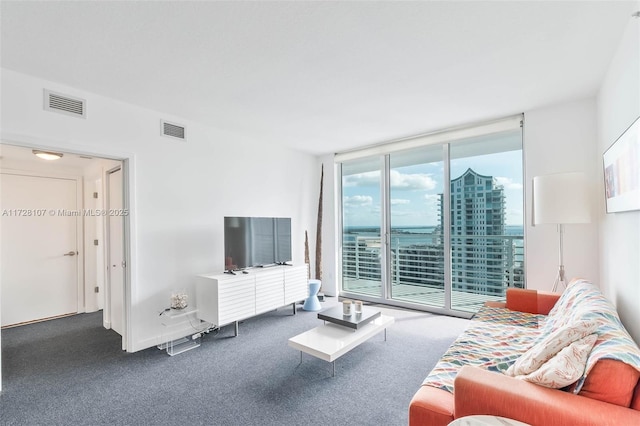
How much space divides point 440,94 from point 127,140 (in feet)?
10.1

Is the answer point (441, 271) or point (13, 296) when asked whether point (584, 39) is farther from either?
point (13, 296)

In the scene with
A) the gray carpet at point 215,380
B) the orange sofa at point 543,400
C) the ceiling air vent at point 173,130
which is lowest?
the gray carpet at point 215,380

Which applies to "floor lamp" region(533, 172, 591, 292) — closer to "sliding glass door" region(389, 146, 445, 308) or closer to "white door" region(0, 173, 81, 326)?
"sliding glass door" region(389, 146, 445, 308)

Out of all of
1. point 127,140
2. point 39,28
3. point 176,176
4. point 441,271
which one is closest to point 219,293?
point 176,176

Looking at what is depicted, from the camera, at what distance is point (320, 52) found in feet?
6.93

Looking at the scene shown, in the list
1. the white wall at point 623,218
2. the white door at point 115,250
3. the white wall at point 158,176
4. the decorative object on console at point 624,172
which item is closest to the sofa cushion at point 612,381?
the white wall at point 623,218

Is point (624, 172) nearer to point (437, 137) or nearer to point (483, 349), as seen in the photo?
point (483, 349)

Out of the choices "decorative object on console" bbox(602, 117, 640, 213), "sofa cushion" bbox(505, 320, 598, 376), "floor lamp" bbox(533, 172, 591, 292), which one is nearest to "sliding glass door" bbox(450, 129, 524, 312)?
"floor lamp" bbox(533, 172, 591, 292)

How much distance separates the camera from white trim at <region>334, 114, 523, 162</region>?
11.4 ft

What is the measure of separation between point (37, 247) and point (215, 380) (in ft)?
11.5

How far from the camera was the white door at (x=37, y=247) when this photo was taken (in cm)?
385

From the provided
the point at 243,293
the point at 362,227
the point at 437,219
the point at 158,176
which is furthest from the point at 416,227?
the point at 158,176

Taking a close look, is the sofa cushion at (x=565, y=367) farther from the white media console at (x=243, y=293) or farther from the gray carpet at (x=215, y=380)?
the white media console at (x=243, y=293)

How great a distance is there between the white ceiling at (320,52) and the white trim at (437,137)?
29cm
